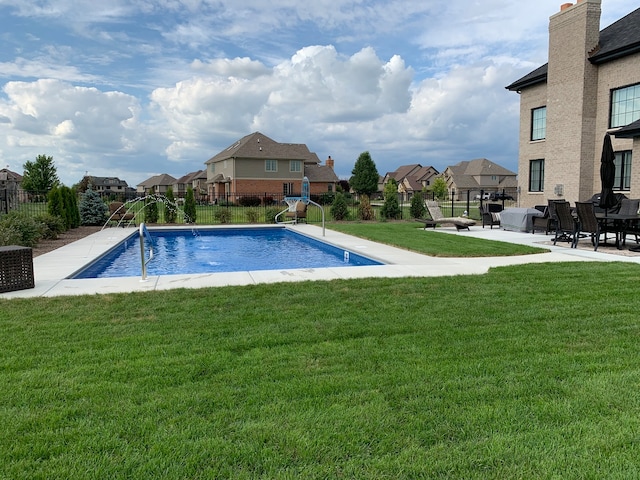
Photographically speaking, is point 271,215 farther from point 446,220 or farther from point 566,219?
point 566,219

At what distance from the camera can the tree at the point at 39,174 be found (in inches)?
2128

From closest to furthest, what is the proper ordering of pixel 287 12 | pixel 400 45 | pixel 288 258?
pixel 288 258, pixel 287 12, pixel 400 45

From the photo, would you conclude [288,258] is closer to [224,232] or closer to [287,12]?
[224,232]

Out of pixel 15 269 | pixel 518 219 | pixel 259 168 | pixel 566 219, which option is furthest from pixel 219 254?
pixel 259 168

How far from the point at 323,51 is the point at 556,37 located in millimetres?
9982

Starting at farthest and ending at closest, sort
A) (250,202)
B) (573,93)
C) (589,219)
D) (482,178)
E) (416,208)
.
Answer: (482,178), (250,202), (416,208), (573,93), (589,219)

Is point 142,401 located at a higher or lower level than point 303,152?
lower

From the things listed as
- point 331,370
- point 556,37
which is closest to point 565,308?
point 331,370

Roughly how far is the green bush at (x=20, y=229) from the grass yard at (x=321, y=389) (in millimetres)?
5783

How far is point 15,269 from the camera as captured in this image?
6.56 meters

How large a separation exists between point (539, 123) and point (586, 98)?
10.6 ft

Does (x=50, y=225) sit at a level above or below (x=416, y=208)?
below

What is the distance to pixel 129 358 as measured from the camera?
3.79 meters

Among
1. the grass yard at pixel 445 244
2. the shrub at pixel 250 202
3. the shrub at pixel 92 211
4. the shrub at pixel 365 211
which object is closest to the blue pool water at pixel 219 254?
the grass yard at pixel 445 244
